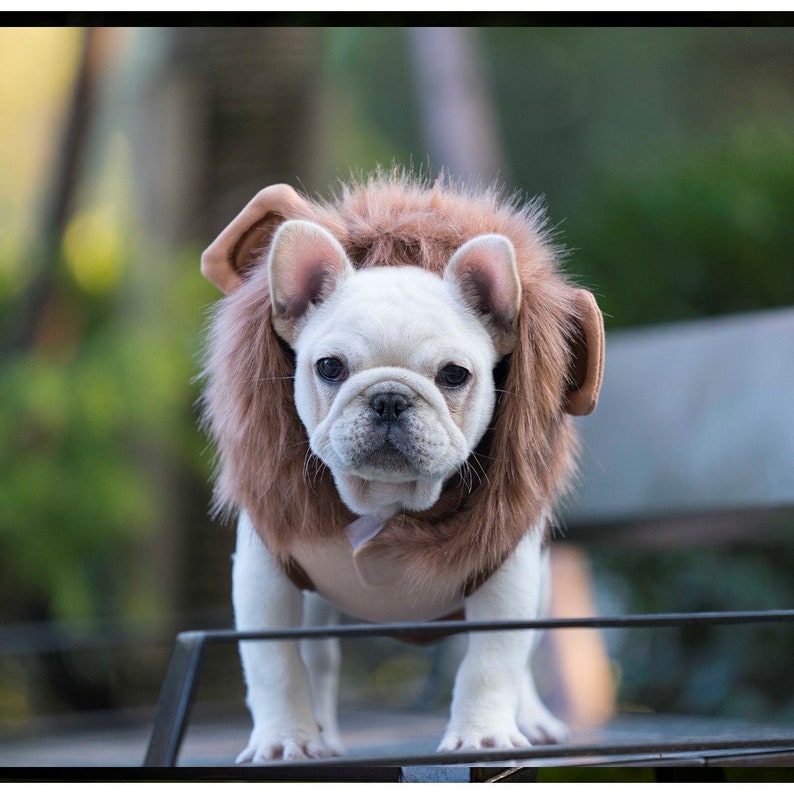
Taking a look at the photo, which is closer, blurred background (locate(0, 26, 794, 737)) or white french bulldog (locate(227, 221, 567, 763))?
white french bulldog (locate(227, 221, 567, 763))

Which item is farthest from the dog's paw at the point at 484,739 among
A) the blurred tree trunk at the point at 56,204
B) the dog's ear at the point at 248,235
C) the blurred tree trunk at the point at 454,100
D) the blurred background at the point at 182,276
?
the blurred tree trunk at the point at 56,204

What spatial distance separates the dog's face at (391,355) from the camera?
1.55 ft

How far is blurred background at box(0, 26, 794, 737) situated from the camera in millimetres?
1478

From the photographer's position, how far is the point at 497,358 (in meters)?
0.51

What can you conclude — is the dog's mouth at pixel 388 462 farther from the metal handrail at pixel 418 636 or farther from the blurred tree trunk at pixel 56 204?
the blurred tree trunk at pixel 56 204

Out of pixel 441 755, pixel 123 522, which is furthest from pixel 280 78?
pixel 441 755

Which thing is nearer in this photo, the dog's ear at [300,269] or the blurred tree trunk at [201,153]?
the dog's ear at [300,269]

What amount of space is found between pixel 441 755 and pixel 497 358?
0.63 feet


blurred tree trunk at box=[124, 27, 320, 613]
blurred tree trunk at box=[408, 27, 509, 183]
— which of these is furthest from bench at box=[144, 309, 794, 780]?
blurred tree trunk at box=[124, 27, 320, 613]

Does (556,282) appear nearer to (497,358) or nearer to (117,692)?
(497,358)

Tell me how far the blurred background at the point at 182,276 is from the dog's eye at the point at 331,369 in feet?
3.24

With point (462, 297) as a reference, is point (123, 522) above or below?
below

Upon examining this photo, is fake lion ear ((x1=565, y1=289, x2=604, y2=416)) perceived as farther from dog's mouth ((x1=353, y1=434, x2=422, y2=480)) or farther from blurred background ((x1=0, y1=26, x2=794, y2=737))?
blurred background ((x1=0, y1=26, x2=794, y2=737))

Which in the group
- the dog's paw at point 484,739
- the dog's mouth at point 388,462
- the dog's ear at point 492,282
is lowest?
the dog's paw at point 484,739
